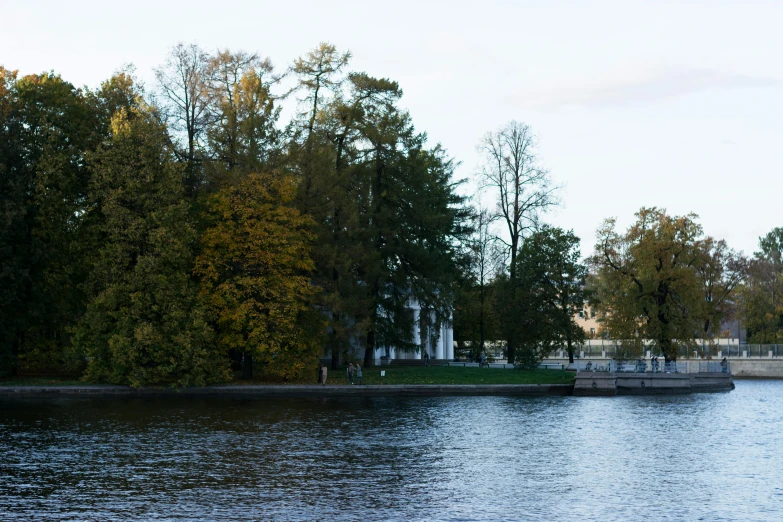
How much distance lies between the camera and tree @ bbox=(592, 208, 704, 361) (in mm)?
65000

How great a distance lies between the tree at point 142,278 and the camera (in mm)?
50094

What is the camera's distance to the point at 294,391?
51719 millimetres

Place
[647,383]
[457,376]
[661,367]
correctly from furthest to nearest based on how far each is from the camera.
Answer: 1. [661,367]
2. [457,376]
3. [647,383]

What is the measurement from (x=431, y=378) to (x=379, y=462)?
31.8 meters

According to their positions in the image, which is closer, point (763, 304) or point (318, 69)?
point (318, 69)

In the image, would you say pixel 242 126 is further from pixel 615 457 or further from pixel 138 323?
pixel 615 457

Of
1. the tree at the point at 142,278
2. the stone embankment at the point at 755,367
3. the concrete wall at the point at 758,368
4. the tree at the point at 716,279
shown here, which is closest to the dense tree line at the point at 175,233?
the tree at the point at 142,278

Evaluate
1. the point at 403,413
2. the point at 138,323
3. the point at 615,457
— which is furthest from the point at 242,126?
the point at 615,457

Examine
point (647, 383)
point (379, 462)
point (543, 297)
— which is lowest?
point (379, 462)

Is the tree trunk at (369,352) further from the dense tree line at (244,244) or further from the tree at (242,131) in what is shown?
the tree at (242,131)

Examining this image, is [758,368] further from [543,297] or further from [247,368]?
[247,368]

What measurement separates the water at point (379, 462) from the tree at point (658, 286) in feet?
65.0

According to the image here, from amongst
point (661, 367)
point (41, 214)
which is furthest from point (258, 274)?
point (661, 367)

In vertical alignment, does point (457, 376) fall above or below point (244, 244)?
below
